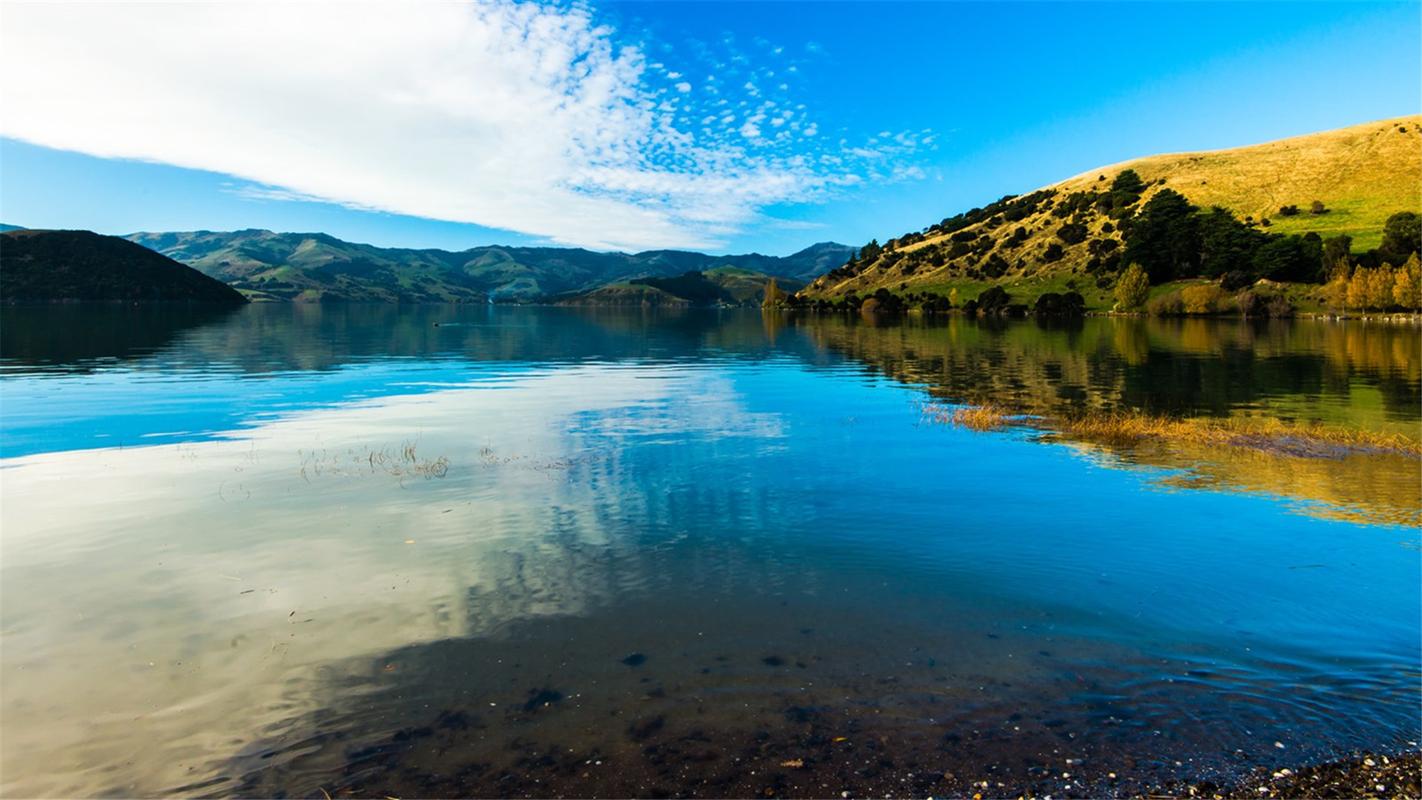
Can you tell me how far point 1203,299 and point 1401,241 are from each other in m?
38.2

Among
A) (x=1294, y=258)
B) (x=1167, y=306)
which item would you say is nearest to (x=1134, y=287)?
(x=1167, y=306)

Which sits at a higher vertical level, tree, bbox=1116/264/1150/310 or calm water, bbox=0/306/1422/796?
tree, bbox=1116/264/1150/310

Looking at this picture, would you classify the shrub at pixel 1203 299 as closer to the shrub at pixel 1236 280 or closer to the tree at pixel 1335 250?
the shrub at pixel 1236 280

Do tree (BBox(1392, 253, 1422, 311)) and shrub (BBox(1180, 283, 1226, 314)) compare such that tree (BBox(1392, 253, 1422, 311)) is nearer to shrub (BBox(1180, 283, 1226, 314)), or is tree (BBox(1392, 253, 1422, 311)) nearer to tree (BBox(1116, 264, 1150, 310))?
shrub (BBox(1180, 283, 1226, 314))

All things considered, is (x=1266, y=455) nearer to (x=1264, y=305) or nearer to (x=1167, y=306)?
(x=1264, y=305)

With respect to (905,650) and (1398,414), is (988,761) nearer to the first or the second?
(905,650)

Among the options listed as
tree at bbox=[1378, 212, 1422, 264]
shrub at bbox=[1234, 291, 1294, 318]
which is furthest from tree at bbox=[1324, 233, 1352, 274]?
shrub at bbox=[1234, 291, 1294, 318]

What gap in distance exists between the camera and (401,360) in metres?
85.2

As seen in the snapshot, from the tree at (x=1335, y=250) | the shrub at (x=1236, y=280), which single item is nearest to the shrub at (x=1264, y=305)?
the tree at (x=1335, y=250)

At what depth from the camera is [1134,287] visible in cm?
19412

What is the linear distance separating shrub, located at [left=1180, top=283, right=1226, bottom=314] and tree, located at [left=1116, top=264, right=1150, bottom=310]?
32.0 ft

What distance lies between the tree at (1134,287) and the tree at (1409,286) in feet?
168

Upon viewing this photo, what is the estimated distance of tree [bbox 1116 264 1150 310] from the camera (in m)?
194

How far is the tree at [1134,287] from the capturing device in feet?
636
